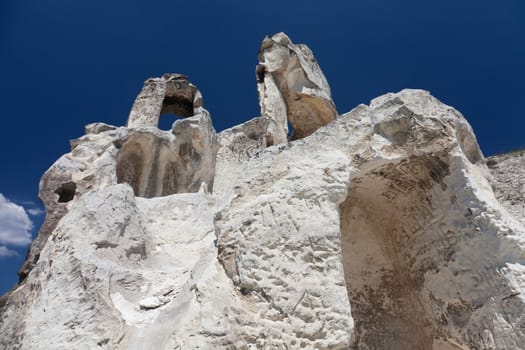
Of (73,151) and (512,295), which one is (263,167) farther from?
(73,151)

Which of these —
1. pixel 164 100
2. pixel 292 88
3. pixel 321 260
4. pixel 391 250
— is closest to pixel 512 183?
pixel 391 250

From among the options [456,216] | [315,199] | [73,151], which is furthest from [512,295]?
[73,151]

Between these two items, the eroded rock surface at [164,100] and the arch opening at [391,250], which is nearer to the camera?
the arch opening at [391,250]

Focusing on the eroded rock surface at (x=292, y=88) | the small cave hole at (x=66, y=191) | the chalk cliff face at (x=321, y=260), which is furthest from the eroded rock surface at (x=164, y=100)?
the chalk cliff face at (x=321, y=260)

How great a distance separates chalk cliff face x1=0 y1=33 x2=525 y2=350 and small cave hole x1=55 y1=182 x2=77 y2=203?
3243 mm

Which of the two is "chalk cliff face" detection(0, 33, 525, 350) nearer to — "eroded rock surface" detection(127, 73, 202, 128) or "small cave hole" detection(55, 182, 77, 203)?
"small cave hole" detection(55, 182, 77, 203)

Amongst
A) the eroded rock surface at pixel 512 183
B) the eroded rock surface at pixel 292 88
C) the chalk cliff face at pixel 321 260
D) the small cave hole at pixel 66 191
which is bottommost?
the chalk cliff face at pixel 321 260

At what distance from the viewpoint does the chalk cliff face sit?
274 cm

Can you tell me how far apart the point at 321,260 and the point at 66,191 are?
5957 millimetres

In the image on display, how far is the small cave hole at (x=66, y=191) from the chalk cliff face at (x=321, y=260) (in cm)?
324

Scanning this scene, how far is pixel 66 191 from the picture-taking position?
24.5ft

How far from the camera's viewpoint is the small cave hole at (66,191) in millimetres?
7430

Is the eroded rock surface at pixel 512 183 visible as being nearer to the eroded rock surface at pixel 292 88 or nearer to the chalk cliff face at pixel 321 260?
the chalk cliff face at pixel 321 260

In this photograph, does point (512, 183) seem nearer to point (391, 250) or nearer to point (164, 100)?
point (391, 250)
